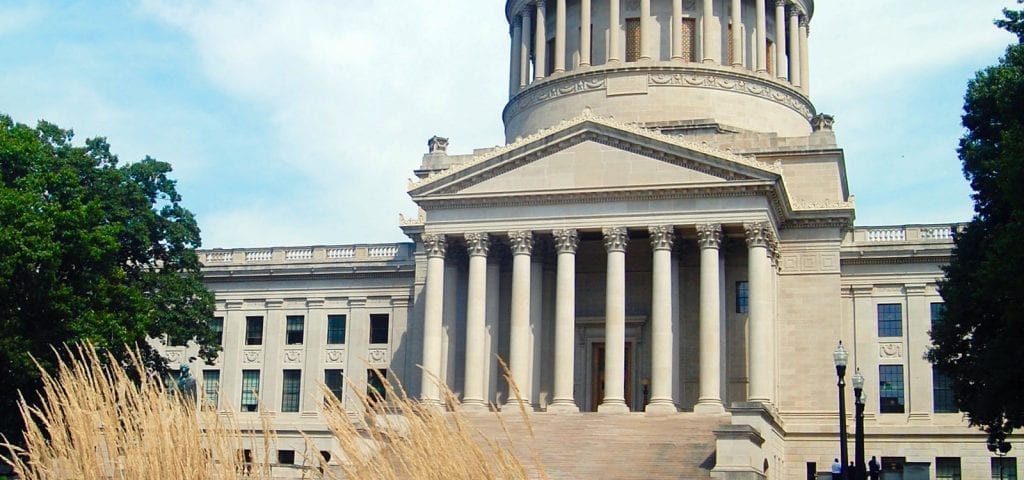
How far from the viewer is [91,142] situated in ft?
158

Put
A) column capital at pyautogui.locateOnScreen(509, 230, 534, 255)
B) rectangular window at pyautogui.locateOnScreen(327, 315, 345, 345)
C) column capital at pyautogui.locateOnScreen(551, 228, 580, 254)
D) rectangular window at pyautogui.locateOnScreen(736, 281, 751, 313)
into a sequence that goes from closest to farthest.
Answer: column capital at pyautogui.locateOnScreen(551, 228, 580, 254)
column capital at pyautogui.locateOnScreen(509, 230, 534, 255)
rectangular window at pyautogui.locateOnScreen(736, 281, 751, 313)
rectangular window at pyautogui.locateOnScreen(327, 315, 345, 345)

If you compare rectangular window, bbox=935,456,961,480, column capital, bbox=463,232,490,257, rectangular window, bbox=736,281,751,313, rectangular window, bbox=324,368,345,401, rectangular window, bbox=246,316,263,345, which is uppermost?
column capital, bbox=463,232,490,257

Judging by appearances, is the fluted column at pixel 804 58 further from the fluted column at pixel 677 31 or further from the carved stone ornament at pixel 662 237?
the carved stone ornament at pixel 662 237

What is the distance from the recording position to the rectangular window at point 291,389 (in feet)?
206

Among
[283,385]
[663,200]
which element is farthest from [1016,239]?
[283,385]

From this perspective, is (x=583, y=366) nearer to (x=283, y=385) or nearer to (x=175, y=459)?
(x=283, y=385)

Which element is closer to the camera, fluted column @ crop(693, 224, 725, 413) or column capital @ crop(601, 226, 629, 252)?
fluted column @ crop(693, 224, 725, 413)

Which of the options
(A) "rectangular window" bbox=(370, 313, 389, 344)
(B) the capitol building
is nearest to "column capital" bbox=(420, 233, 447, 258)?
(B) the capitol building

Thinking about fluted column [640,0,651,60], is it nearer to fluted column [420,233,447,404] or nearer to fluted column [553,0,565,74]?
fluted column [553,0,565,74]

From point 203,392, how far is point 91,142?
39.3 m

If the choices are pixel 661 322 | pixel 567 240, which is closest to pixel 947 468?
pixel 661 322

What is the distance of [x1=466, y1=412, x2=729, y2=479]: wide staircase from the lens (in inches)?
1615

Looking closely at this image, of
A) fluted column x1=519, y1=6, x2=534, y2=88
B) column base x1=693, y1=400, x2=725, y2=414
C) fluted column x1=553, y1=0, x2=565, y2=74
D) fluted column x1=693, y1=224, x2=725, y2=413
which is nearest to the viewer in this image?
column base x1=693, y1=400, x2=725, y2=414

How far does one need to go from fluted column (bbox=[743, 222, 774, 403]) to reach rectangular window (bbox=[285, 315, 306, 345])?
24386 millimetres
